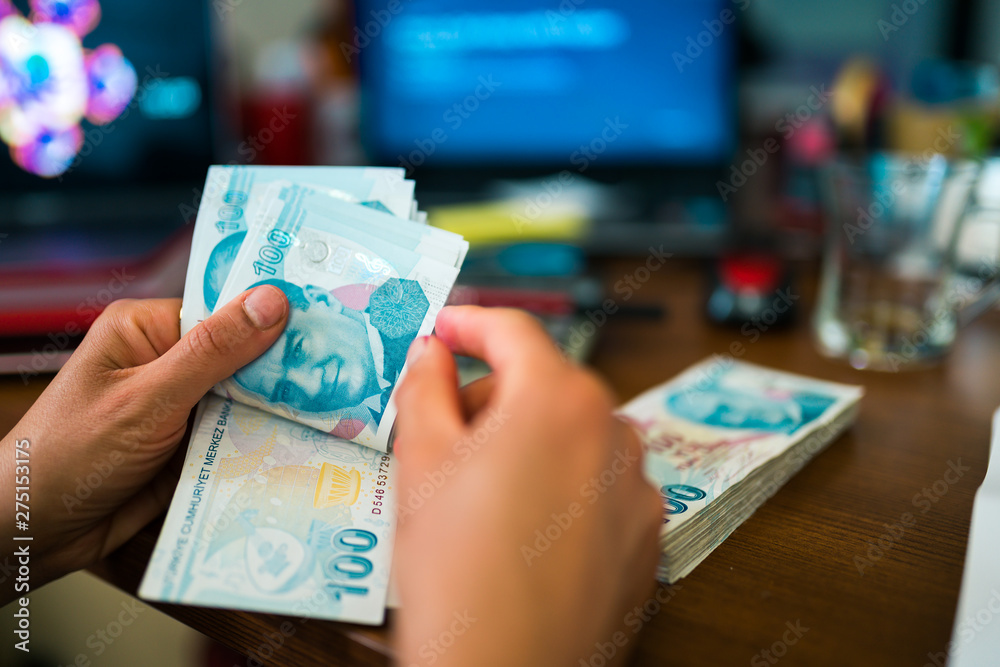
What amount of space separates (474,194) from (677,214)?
368 millimetres

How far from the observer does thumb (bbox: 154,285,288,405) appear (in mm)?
499

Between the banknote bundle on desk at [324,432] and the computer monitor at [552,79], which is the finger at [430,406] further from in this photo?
the computer monitor at [552,79]

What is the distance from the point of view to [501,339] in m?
0.43

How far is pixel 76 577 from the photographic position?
0.84m

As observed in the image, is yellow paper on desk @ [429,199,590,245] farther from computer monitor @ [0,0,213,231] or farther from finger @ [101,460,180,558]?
finger @ [101,460,180,558]

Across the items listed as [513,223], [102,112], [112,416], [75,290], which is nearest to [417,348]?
[112,416]

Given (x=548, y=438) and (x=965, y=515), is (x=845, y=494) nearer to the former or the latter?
(x=965, y=515)

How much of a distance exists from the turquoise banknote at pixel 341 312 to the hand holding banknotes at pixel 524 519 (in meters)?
0.12

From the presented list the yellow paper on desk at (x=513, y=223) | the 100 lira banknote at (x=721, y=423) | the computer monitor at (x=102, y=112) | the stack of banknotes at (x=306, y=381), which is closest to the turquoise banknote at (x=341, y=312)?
the stack of banknotes at (x=306, y=381)

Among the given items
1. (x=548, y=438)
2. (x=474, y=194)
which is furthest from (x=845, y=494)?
(x=474, y=194)

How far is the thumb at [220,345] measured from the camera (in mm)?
499

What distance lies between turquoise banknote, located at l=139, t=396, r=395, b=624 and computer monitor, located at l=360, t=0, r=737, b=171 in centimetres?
88

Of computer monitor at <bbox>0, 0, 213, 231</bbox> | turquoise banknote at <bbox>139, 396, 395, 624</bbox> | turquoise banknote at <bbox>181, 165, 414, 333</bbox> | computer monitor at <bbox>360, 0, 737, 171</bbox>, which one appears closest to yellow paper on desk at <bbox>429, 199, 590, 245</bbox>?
computer monitor at <bbox>360, 0, 737, 171</bbox>

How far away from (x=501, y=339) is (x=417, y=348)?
0.08 meters
